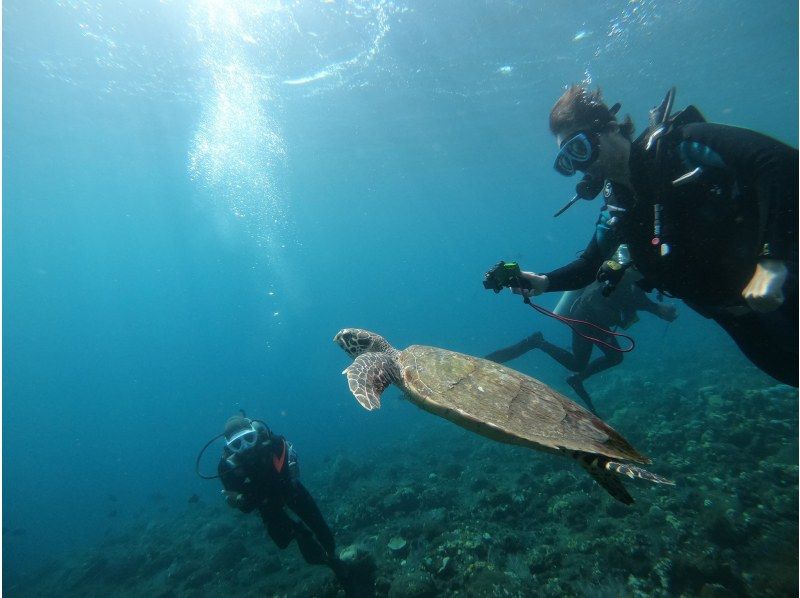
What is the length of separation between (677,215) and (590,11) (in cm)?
1899

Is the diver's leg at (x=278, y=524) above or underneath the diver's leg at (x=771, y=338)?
above

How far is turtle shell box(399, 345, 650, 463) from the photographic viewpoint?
2732mm

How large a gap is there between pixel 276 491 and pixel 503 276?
225 inches

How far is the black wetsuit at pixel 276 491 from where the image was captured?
20.0ft

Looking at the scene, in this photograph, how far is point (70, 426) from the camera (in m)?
105

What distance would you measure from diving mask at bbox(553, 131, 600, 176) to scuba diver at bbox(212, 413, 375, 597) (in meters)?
6.48

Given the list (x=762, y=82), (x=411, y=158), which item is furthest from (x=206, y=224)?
(x=762, y=82)

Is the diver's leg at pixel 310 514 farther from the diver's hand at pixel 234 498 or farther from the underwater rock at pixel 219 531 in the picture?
the underwater rock at pixel 219 531

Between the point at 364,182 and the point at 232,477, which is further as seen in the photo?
the point at 364,182

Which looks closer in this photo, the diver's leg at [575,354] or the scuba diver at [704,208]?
the scuba diver at [704,208]

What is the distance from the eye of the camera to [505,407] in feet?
10.3

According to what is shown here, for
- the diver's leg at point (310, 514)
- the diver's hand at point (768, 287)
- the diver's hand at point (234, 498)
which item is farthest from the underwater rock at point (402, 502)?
the diver's hand at point (768, 287)

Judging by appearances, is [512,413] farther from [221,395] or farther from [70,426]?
[70,426]

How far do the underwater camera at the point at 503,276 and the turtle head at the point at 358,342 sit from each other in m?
2.09
